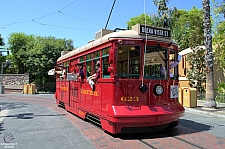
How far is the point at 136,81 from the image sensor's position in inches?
254

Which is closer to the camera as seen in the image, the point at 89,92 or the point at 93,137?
the point at 93,137

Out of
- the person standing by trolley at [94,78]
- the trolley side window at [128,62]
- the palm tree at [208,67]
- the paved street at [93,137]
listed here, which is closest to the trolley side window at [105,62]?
the person standing by trolley at [94,78]

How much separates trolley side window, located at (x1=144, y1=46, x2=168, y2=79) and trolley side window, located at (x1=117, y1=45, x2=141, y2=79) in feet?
0.92

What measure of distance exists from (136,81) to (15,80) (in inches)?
999

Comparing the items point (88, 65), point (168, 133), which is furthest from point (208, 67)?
point (88, 65)

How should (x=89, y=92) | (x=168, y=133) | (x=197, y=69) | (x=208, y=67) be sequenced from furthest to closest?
(x=197, y=69)
(x=208, y=67)
(x=89, y=92)
(x=168, y=133)

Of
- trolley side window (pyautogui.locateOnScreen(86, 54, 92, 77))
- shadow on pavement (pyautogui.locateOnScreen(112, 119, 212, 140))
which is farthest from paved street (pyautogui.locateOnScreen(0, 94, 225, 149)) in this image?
trolley side window (pyautogui.locateOnScreen(86, 54, 92, 77))

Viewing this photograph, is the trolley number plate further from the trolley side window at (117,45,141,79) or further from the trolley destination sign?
the trolley destination sign

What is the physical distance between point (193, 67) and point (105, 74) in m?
13.9

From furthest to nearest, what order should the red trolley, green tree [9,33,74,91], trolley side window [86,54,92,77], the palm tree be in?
green tree [9,33,74,91]
the palm tree
trolley side window [86,54,92,77]
the red trolley

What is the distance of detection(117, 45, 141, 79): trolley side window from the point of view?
6.43m

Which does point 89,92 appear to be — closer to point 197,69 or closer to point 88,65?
point 88,65

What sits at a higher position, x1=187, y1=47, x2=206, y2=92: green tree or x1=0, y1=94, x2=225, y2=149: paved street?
x1=187, y1=47, x2=206, y2=92: green tree

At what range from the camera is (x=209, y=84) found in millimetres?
12508
